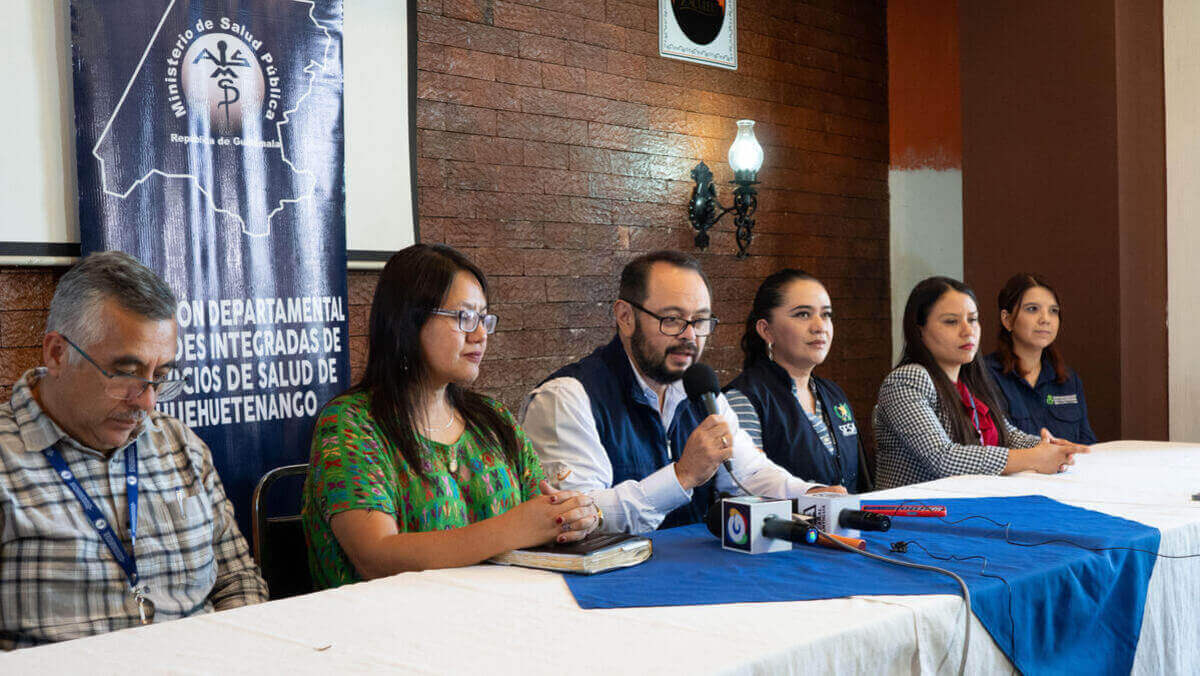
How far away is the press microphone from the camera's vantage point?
1752mm

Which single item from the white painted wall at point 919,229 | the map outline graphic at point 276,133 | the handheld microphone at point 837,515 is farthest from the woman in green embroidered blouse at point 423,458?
the white painted wall at point 919,229

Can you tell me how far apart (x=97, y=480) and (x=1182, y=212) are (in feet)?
15.1

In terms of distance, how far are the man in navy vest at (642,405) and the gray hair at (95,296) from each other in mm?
947

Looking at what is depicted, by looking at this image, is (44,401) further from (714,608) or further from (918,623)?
(918,623)

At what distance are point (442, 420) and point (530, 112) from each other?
2121 millimetres

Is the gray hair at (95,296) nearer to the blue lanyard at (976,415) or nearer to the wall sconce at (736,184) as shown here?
the blue lanyard at (976,415)

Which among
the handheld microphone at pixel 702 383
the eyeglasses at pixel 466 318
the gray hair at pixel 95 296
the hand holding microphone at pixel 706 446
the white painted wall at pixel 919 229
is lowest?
the hand holding microphone at pixel 706 446

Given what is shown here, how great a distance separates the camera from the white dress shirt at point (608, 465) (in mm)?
2156

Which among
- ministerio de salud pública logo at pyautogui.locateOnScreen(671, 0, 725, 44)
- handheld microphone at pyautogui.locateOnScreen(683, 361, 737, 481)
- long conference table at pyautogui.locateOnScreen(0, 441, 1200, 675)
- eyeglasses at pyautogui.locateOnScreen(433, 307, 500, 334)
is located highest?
ministerio de salud pública logo at pyautogui.locateOnScreen(671, 0, 725, 44)

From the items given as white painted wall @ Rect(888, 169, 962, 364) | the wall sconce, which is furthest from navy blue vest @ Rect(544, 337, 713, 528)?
white painted wall @ Rect(888, 169, 962, 364)

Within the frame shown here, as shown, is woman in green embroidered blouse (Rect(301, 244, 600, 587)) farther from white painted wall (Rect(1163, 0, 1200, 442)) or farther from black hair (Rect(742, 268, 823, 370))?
white painted wall (Rect(1163, 0, 1200, 442))

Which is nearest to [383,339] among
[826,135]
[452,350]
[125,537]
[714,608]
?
[452,350]

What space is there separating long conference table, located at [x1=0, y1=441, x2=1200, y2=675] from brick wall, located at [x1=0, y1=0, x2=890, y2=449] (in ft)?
5.84

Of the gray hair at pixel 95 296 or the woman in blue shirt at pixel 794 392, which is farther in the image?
the woman in blue shirt at pixel 794 392
